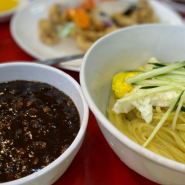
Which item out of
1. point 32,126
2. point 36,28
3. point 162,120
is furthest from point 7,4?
point 162,120

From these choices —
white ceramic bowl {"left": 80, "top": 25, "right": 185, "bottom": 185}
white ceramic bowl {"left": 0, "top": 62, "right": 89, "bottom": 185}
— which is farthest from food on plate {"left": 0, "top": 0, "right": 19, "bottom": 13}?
white ceramic bowl {"left": 80, "top": 25, "right": 185, "bottom": 185}

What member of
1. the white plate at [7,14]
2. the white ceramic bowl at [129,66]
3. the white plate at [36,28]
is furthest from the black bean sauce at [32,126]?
the white plate at [7,14]

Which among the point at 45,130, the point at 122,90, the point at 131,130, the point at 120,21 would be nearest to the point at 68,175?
the point at 45,130

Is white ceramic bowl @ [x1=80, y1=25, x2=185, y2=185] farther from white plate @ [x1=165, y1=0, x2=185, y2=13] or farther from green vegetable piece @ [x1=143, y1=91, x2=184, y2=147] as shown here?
white plate @ [x1=165, y1=0, x2=185, y2=13]

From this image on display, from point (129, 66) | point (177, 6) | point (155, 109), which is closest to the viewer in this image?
point (155, 109)

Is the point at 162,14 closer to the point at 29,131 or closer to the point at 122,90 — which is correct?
the point at 122,90

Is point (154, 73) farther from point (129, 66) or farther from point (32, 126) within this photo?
point (32, 126)
